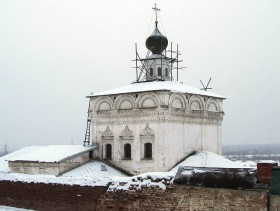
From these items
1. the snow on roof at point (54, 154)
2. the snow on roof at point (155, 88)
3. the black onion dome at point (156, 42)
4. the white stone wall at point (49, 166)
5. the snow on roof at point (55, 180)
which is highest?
the black onion dome at point (156, 42)

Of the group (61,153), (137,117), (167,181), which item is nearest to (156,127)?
(137,117)

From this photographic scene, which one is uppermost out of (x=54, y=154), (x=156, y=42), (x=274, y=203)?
(x=156, y=42)

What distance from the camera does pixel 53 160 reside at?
18859 millimetres

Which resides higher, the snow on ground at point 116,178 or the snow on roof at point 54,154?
the snow on roof at point 54,154

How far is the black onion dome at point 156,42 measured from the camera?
22.5 metres

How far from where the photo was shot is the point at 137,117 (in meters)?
19.4

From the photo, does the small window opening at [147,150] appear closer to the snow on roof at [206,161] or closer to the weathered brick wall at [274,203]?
the snow on roof at [206,161]

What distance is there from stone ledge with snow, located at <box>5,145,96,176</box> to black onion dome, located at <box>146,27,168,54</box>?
6108 millimetres

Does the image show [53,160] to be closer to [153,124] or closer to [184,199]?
[153,124]

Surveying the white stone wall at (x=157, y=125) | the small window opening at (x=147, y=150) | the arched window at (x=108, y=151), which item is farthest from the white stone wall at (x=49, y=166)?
the small window opening at (x=147, y=150)

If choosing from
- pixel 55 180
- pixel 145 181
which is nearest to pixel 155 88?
pixel 55 180

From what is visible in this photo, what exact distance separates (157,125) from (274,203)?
9879 millimetres

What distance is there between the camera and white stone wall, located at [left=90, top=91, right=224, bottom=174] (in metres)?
18.6

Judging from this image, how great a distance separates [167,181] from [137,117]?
891cm
